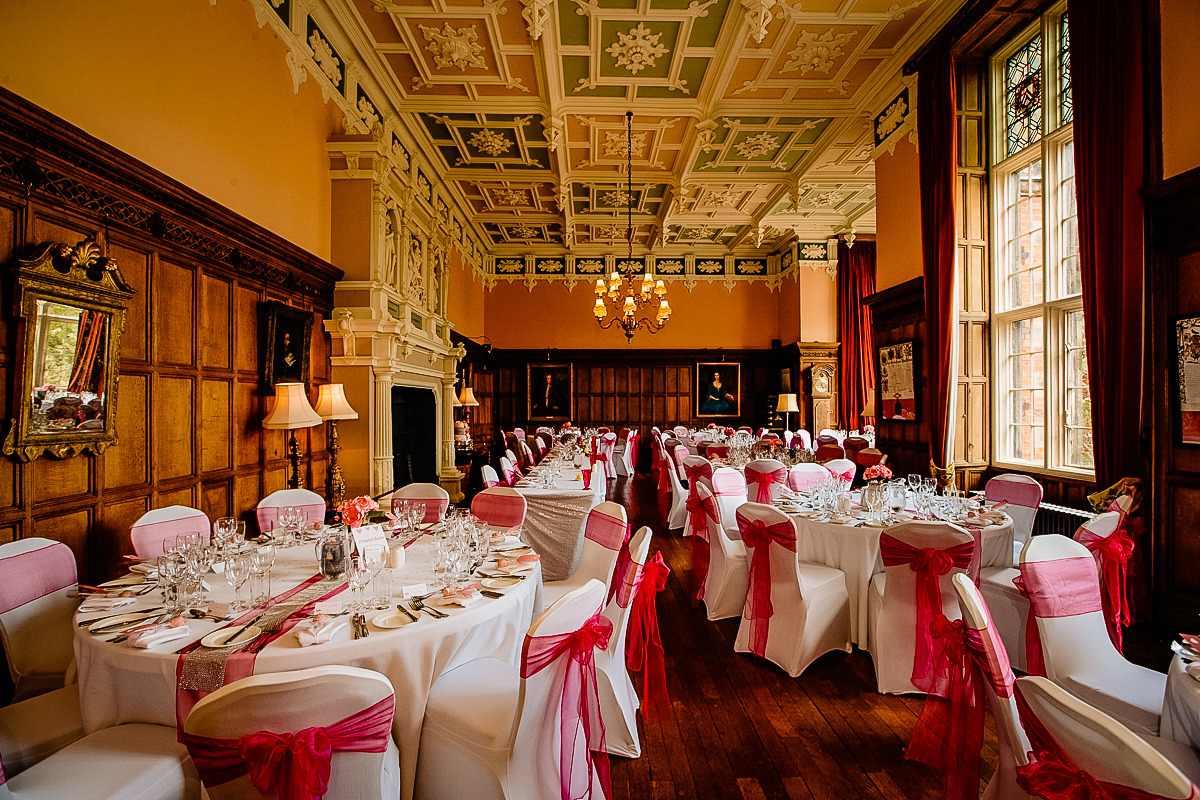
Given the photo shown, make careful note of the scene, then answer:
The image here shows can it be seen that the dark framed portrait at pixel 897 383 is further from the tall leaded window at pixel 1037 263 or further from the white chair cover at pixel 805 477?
the white chair cover at pixel 805 477

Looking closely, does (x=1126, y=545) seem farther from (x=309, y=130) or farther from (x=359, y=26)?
(x=359, y=26)

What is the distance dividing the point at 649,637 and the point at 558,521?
2.74 meters

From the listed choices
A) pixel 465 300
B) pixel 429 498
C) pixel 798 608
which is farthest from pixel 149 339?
pixel 465 300

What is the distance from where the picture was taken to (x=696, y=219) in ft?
40.1

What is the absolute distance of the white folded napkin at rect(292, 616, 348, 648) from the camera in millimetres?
1837

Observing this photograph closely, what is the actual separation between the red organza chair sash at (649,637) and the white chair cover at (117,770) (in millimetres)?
1632

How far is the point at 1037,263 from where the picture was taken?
5434 mm

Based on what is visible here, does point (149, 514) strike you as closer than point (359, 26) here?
Yes

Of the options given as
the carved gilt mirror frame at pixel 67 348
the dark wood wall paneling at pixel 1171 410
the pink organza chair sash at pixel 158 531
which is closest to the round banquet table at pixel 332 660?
the pink organza chair sash at pixel 158 531


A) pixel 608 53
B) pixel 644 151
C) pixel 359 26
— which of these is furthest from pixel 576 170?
pixel 359 26

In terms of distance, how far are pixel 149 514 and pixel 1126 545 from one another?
16.3ft

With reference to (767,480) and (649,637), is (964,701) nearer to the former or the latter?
(649,637)

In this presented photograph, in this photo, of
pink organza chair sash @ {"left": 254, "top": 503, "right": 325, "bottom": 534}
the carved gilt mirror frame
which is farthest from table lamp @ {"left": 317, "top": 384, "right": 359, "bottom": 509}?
the carved gilt mirror frame

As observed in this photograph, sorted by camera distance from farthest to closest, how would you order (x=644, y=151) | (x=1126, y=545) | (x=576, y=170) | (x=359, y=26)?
(x=576, y=170), (x=644, y=151), (x=359, y=26), (x=1126, y=545)
